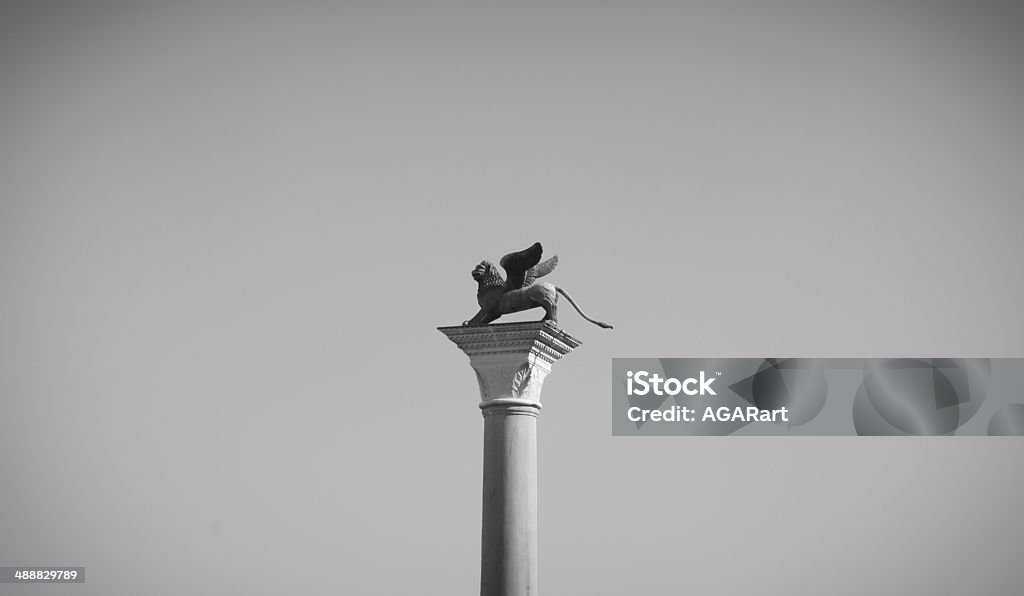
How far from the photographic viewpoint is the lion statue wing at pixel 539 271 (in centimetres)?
1349

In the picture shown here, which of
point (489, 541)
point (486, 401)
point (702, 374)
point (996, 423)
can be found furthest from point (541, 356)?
point (996, 423)

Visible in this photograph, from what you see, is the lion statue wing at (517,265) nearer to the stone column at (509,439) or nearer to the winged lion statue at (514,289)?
the winged lion statue at (514,289)

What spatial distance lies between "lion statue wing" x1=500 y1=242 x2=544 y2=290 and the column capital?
916 mm

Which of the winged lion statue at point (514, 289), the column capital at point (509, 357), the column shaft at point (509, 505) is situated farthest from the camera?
the winged lion statue at point (514, 289)

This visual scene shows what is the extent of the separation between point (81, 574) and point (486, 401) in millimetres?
17650

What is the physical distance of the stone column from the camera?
12.1m

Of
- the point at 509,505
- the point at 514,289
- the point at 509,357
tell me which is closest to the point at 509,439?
the point at 509,505

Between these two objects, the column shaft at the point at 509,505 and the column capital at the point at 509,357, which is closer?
the column shaft at the point at 509,505

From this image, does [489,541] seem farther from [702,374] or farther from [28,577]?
[28,577]

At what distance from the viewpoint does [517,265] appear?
1341 centimetres

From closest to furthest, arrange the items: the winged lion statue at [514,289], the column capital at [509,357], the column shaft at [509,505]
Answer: the column shaft at [509,505], the column capital at [509,357], the winged lion statue at [514,289]

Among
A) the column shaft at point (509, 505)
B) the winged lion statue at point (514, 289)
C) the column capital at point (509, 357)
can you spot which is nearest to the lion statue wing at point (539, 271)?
the winged lion statue at point (514, 289)

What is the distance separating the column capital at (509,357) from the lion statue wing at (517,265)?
916 mm

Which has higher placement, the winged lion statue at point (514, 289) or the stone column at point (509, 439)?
the winged lion statue at point (514, 289)
